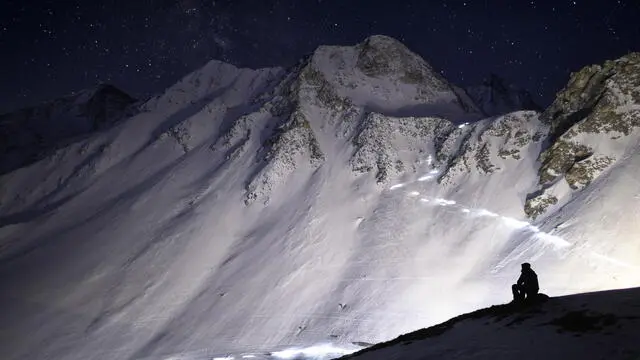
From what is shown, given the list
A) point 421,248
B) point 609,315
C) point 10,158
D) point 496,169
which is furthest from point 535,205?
point 10,158

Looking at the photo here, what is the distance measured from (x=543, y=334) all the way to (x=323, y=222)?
62.6m

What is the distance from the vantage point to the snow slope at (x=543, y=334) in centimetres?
941

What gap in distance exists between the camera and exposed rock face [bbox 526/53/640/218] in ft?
197

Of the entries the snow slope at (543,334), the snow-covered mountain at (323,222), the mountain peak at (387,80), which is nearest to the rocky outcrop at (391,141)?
the snow-covered mountain at (323,222)

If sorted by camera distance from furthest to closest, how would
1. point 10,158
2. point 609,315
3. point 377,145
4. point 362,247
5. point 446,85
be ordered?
point 10,158 < point 446,85 < point 377,145 < point 362,247 < point 609,315

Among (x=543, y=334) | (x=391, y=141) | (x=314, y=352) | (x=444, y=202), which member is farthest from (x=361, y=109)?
(x=543, y=334)

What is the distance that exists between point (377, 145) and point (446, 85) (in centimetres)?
3838

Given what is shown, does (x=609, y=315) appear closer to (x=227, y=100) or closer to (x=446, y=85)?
(x=446, y=85)

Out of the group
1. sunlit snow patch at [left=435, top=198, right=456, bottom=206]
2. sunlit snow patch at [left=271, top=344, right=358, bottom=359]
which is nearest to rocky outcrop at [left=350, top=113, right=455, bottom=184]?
sunlit snow patch at [left=435, top=198, right=456, bottom=206]

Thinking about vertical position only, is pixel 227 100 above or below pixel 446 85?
above

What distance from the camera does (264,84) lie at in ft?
416

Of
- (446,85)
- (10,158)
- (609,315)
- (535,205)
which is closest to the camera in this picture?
(609,315)

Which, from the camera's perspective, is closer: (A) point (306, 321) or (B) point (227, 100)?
(A) point (306, 321)

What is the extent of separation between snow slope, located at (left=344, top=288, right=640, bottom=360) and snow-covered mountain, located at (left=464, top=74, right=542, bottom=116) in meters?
130
